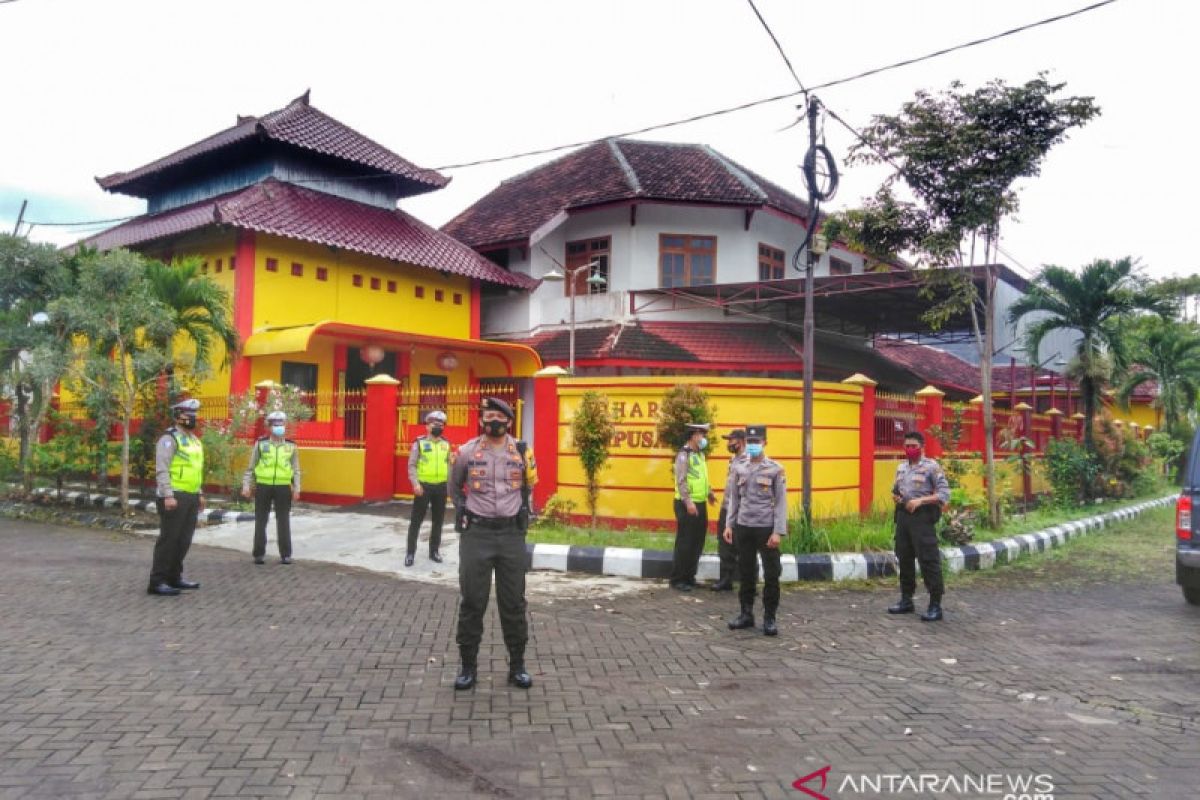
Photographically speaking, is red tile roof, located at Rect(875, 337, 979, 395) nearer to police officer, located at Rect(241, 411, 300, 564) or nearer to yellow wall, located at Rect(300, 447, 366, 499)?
yellow wall, located at Rect(300, 447, 366, 499)

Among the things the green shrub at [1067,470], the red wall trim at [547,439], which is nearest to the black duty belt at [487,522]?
the red wall trim at [547,439]

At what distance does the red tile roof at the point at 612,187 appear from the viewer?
19781mm

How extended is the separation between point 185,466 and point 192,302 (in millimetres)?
7249

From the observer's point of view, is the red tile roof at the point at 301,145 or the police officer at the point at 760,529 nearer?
the police officer at the point at 760,529

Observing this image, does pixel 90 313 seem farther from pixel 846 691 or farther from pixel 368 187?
pixel 846 691

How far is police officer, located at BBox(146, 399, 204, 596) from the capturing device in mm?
7441

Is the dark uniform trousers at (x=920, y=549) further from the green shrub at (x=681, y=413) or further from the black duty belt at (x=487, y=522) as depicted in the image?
the black duty belt at (x=487, y=522)

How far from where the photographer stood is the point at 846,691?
16.1ft

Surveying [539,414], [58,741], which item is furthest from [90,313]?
[58,741]

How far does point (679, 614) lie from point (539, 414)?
15.9 feet

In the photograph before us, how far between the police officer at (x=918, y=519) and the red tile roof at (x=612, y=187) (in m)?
13.2

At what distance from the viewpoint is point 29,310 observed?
1388 centimetres

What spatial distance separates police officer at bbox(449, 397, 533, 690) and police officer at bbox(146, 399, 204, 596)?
3736 mm

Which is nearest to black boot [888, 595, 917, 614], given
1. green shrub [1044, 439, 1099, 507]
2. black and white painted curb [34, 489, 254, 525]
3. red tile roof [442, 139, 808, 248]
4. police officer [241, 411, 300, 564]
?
police officer [241, 411, 300, 564]
